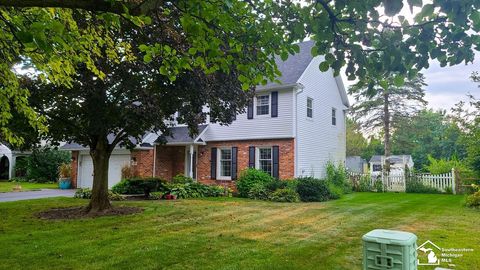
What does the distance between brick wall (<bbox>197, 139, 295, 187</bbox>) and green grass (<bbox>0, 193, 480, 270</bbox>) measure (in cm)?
469

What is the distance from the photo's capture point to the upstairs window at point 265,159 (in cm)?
1677

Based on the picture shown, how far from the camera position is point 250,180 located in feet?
52.0

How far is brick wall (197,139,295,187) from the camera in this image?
1603 centimetres

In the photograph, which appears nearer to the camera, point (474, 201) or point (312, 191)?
point (474, 201)

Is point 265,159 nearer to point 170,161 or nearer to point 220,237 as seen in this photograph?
point 170,161

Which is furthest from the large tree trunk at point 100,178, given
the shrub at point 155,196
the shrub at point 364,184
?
the shrub at point 364,184

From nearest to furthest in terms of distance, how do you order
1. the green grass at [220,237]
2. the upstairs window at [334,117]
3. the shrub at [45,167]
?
1. the green grass at [220,237]
2. the upstairs window at [334,117]
3. the shrub at [45,167]

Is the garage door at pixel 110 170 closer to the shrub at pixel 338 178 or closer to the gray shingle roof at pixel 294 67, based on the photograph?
the gray shingle roof at pixel 294 67

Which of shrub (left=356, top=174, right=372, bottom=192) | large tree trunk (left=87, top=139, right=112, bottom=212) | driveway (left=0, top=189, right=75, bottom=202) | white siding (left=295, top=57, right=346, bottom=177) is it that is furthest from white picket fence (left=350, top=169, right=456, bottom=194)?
driveway (left=0, top=189, right=75, bottom=202)

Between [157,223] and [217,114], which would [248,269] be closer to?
[157,223]

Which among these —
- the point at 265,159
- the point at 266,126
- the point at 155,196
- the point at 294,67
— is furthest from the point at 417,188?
the point at 155,196

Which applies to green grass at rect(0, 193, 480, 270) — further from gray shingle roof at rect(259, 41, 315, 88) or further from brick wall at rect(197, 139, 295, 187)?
gray shingle roof at rect(259, 41, 315, 88)

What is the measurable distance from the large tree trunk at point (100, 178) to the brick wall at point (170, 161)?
320 inches

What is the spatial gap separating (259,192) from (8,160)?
85.4 feet
